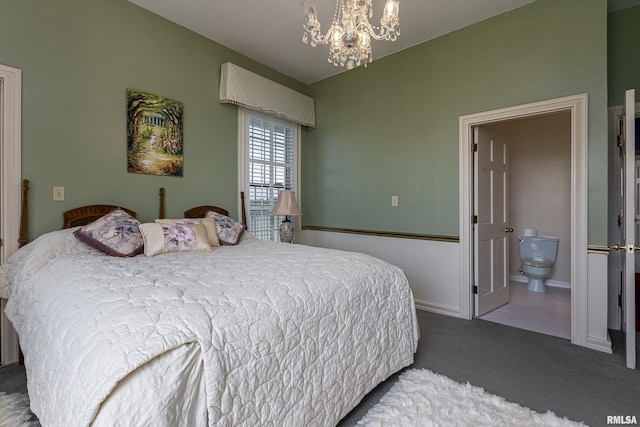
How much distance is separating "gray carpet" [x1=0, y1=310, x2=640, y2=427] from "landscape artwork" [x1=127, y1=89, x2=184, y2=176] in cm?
171

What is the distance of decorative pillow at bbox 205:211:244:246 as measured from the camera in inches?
105

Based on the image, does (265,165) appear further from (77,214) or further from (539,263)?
(539,263)

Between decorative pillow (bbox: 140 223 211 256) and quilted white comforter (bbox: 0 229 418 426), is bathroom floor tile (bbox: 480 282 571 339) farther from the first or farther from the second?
decorative pillow (bbox: 140 223 211 256)

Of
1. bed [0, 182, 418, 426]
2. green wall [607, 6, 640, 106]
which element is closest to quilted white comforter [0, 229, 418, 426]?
bed [0, 182, 418, 426]

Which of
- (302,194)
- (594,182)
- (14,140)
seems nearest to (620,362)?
(594,182)

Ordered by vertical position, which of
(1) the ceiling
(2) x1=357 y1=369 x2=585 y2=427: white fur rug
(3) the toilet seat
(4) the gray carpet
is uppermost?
(1) the ceiling

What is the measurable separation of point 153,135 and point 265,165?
4.30ft

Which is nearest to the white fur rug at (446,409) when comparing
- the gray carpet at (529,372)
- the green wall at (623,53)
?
the gray carpet at (529,372)

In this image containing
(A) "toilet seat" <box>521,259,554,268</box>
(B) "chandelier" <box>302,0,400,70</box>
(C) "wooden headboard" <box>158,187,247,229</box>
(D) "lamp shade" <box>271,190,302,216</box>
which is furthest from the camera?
(A) "toilet seat" <box>521,259,554,268</box>

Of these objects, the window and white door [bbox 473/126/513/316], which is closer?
white door [bbox 473/126/513/316]

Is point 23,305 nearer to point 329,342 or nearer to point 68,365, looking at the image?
point 68,365

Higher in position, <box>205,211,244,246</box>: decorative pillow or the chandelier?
the chandelier

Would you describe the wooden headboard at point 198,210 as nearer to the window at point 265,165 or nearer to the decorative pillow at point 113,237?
the window at point 265,165

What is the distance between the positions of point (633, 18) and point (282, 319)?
3867mm
